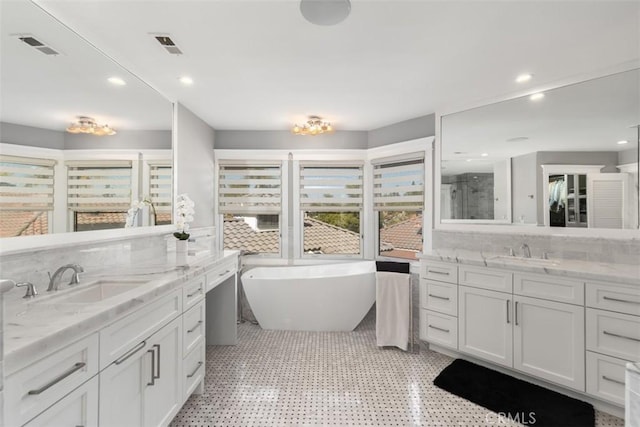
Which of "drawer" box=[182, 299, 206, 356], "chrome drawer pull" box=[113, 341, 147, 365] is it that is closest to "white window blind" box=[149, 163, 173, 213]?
"drawer" box=[182, 299, 206, 356]

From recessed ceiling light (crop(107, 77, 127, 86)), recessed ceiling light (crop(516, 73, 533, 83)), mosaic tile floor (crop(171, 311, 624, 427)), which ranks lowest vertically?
mosaic tile floor (crop(171, 311, 624, 427))

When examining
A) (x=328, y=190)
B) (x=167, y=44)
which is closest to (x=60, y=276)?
(x=167, y=44)

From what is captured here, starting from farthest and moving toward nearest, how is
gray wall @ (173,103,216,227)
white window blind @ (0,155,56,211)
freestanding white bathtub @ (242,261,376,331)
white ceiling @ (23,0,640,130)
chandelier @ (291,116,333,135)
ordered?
1. chandelier @ (291,116,333,135)
2. freestanding white bathtub @ (242,261,376,331)
3. gray wall @ (173,103,216,227)
4. white ceiling @ (23,0,640,130)
5. white window blind @ (0,155,56,211)

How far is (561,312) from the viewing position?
2.03 m

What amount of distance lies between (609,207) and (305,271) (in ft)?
9.96

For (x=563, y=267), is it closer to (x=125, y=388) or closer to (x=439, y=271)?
(x=439, y=271)

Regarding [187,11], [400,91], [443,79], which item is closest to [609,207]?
[443,79]

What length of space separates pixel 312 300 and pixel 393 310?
0.83 metres

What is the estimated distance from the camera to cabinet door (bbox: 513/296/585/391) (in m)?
1.96

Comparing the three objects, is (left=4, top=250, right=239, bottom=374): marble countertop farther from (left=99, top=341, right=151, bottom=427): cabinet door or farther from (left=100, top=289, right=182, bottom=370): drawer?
(left=99, top=341, right=151, bottom=427): cabinet door

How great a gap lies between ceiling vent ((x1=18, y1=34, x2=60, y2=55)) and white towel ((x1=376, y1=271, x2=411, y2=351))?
290 cm

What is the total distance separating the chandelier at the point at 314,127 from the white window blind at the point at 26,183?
88.8 inches

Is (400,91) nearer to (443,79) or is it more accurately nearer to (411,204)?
(443,79)

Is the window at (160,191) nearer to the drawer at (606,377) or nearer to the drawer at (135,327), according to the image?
the drawer at (135,327)
